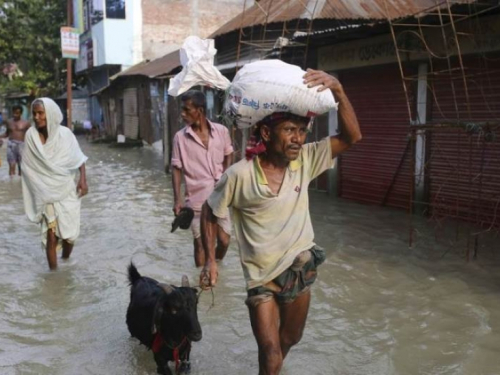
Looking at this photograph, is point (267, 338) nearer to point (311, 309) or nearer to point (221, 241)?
point (311, 309)

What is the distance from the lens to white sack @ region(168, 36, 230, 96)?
657 centimetres

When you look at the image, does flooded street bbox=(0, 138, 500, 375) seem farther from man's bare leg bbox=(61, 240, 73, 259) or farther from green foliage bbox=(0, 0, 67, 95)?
green foliage bbox=(0, 0, 67, 95)

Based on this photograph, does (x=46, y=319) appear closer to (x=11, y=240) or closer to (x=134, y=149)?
(x=11, y=240)

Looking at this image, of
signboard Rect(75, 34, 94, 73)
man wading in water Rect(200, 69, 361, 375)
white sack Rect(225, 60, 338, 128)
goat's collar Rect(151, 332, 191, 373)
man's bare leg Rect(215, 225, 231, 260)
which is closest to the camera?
white sack Rect(225, 60, 338, 128)

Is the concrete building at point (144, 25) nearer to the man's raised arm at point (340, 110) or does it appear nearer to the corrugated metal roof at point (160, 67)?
the corrugated metal roof at point (160, 67)

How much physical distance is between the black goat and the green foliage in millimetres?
30600

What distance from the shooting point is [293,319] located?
2.91 m

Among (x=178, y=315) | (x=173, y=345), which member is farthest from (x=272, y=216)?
(x=173, y=345)

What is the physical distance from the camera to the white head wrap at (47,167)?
17.5 feet

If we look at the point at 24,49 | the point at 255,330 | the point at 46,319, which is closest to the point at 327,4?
the point at 46,319

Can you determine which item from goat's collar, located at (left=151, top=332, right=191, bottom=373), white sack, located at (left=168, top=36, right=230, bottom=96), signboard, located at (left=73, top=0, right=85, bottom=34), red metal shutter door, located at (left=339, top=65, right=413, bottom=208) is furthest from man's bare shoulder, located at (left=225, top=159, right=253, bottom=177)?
signboard, located at (left=73, top=0, right=85, bottom=34)

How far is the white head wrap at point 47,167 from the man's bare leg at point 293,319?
322cm

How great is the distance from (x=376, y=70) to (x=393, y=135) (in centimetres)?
106

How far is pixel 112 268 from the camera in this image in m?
5.89
